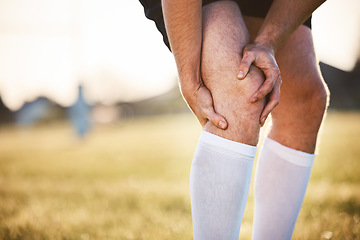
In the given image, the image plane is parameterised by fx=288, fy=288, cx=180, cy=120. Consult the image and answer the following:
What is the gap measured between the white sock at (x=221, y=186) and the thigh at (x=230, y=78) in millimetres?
40

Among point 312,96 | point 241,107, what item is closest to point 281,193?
point 312,96

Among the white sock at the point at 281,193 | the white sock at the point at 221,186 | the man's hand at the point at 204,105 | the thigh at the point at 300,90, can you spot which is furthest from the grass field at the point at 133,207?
the man's hand at the point at 204,105

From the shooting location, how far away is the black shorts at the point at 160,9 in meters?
1.04

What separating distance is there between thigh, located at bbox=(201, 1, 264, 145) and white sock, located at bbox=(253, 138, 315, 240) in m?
0.44

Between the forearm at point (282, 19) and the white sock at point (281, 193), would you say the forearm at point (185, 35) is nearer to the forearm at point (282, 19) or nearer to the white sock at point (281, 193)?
Answer: the forearm at point (282, 19)

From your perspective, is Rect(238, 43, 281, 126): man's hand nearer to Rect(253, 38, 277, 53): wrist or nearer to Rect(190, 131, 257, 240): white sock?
Rect(253, 38, 277, 53): wrist

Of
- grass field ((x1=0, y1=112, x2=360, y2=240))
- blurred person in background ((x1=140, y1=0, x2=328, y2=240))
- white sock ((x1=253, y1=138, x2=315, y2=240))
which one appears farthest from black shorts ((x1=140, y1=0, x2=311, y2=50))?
grass field ((x1=0, y1=112, x2=360, y2=240))

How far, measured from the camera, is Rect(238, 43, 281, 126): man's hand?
0.83m

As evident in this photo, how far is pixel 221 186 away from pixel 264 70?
37 cm

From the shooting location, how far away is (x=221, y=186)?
2.72 feet

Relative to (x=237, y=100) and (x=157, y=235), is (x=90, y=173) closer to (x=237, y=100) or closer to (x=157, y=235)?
(x=157, y=235)

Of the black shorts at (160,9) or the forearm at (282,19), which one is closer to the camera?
the forearm at (282,19)

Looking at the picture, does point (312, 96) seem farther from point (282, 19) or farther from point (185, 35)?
point (185, 35)

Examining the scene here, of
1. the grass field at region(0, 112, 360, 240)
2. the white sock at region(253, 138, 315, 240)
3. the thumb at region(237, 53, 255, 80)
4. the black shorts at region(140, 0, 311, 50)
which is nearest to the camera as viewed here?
the thumb at region(237, 53, 255, 80)
